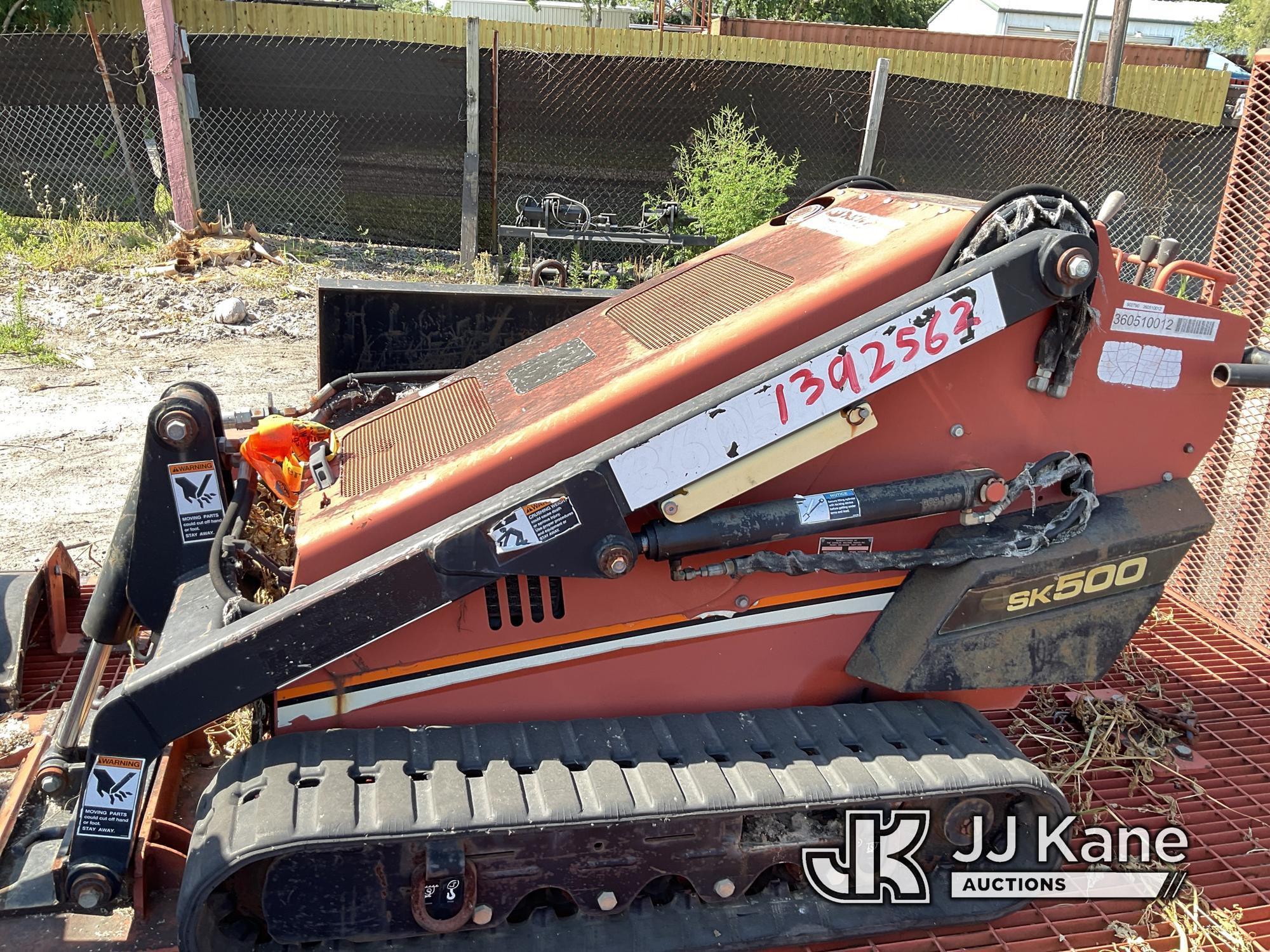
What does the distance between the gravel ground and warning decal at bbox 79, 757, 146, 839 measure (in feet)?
7.17

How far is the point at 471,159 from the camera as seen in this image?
9875 mm

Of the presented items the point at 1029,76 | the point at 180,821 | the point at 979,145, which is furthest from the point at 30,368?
the point at 1029,76

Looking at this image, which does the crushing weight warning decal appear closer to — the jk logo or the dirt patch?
the jk logo

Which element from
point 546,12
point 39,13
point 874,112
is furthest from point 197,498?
point 546,12

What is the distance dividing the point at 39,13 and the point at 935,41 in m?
21.2

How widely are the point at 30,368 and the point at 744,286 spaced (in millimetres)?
6251

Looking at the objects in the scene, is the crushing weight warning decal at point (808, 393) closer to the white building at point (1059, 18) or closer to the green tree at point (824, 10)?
the white building at point (1059, 18)

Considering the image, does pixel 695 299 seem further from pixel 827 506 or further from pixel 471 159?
pixel 471 159

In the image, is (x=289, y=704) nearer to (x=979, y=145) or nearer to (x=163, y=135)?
(x=163, y=135)

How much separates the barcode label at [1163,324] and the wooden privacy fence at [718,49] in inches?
588

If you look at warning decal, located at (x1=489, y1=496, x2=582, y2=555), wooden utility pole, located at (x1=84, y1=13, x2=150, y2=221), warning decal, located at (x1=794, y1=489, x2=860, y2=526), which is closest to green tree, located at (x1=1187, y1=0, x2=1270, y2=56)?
wooden utility pole, located at (x1=84, y1=13, x2=150, y2=221)

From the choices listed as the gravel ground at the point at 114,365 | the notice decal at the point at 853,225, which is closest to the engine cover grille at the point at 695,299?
the notice decal at the point at 853,225

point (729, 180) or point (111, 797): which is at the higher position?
point (729, 180)

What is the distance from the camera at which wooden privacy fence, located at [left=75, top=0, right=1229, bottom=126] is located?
17359 mm
